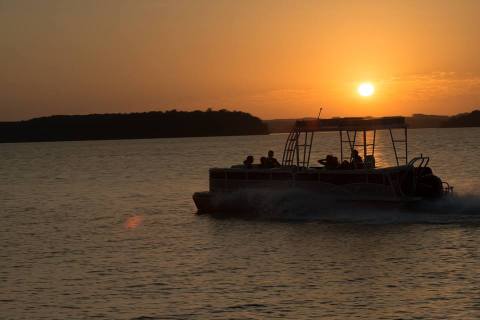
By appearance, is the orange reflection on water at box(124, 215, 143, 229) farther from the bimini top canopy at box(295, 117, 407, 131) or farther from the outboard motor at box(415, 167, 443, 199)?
the outboard motor at box(415, 167, 443, 199)

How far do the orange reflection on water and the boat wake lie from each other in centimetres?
425

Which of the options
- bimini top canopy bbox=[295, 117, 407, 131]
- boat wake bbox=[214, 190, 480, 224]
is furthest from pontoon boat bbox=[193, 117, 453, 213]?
boat wake bbox=[214, 190, 480, 224]

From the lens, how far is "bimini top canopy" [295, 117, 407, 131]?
29656 millimetres

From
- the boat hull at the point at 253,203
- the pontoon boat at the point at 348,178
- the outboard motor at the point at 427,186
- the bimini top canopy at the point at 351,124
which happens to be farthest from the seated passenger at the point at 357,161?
the outboard motor at the point at 427,186

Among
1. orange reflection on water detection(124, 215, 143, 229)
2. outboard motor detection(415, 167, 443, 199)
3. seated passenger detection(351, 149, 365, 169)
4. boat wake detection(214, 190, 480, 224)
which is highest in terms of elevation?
seated passenger detection(351, 149, 365, 169)

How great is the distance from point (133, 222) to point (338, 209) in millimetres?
9659

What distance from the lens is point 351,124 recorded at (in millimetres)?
30297

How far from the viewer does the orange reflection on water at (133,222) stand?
32384 millimetres

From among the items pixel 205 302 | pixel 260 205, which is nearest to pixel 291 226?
pixel 260 205

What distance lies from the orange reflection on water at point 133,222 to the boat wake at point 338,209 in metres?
4.25

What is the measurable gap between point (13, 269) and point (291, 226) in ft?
34.7

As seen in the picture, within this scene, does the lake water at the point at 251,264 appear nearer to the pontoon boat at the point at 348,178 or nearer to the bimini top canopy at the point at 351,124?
the pontoon boat at the point at 348,178

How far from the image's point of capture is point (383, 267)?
20656 mm

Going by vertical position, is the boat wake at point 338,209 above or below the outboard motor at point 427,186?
below
